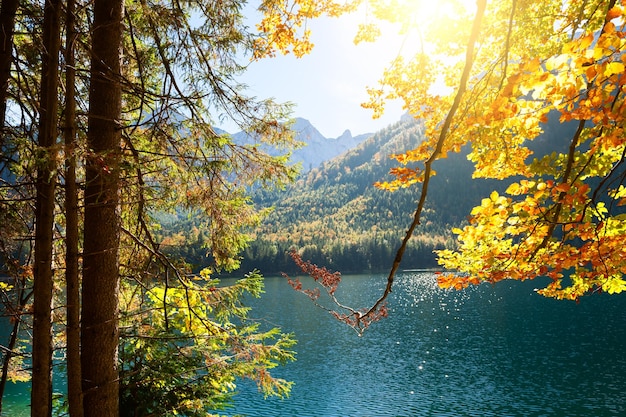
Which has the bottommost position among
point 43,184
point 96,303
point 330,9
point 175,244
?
point 96,303

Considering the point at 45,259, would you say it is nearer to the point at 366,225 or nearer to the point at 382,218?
the point at 366,225

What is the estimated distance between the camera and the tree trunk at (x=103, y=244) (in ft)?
10.8

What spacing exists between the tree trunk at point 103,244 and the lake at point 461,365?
13.1 m

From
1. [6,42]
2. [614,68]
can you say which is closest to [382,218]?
[6,42]

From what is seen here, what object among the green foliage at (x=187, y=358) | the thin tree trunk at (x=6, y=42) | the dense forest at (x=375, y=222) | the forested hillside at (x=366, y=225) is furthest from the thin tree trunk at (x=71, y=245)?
the dense forest at (x=375, y=222)

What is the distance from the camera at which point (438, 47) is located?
579 centimetres

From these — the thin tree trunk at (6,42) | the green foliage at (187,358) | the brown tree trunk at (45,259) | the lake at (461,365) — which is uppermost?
the thin tree trunk at (6,42)

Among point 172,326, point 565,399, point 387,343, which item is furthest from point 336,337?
point 172,326

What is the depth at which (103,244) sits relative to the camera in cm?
338

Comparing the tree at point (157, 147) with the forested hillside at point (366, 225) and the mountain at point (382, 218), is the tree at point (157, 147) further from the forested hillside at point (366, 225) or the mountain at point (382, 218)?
the mountain at point (382, 218)

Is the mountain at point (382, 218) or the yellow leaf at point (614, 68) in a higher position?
the mountain at point (382, 218)

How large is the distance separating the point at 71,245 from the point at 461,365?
23.9 m

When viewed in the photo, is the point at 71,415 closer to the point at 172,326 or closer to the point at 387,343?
the point at 172,326

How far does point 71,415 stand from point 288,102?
3459mm
